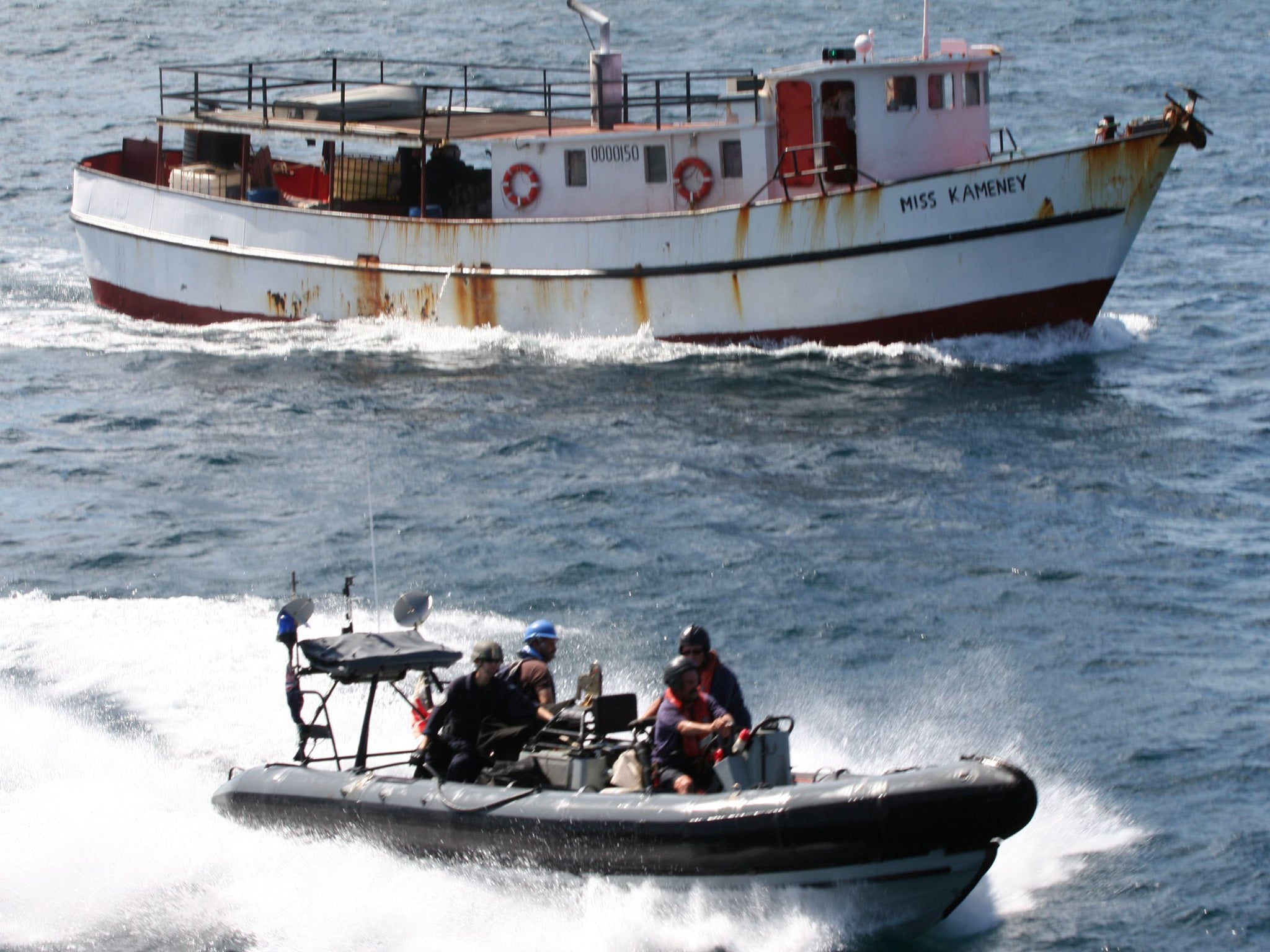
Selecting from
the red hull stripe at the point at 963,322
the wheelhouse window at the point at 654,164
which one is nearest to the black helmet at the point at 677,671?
the red hull stripe at the point at 963,322

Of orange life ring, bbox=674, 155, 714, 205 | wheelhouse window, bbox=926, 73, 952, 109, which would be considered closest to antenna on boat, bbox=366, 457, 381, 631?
orange life ring, bbox=674, 155, 714, 205

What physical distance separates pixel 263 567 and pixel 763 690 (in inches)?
216

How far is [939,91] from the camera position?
79.3 ft

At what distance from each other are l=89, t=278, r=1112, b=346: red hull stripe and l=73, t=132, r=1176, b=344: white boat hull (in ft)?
0.08

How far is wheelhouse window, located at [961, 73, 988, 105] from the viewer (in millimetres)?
24391

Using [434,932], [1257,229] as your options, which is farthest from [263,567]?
[1257,229]

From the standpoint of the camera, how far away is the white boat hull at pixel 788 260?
22.8 metres

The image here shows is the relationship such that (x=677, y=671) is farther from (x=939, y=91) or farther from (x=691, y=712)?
→ (x=939, y=91)

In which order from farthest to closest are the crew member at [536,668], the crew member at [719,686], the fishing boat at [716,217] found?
the fishing boat at [716,217]
the crew member at [536,668]
the crew member at [719,686]

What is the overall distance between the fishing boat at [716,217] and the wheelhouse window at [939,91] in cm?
3

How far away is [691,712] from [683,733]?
0.15 metres

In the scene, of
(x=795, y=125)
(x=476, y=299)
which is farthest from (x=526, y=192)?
(x=795, y=125)

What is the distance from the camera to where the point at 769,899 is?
967cm

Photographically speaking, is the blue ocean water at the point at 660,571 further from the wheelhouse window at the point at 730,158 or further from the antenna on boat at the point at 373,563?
the wheelhouse window at the point at 730,158
